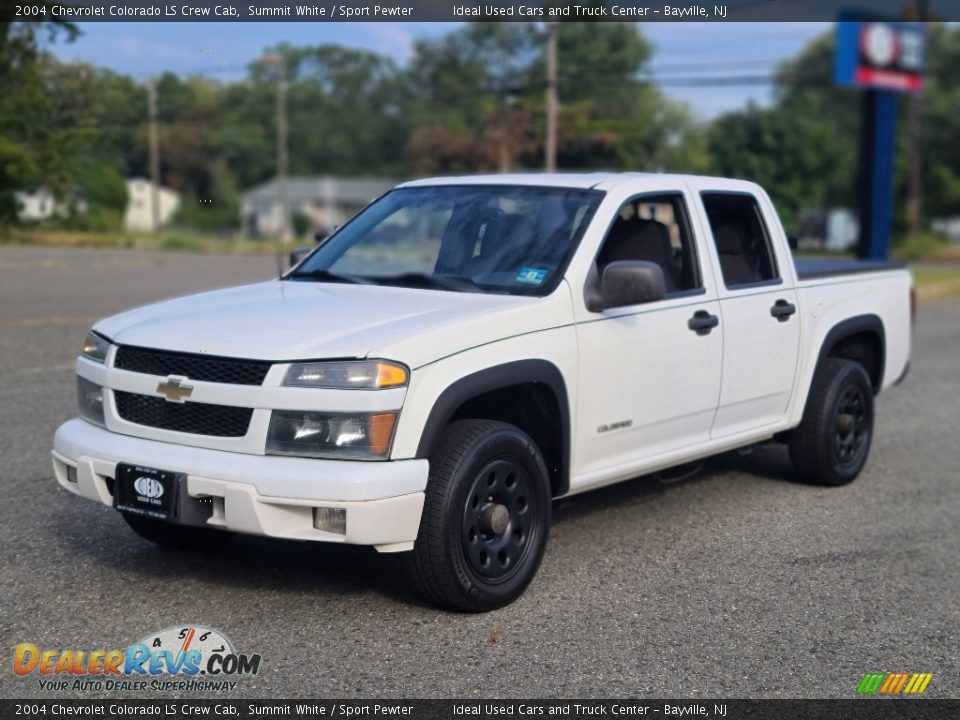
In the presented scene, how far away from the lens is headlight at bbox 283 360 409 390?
4664 millimetres

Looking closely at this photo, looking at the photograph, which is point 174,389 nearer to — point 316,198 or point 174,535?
point 174,535

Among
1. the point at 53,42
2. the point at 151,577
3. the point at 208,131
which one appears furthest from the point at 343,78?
the point at 151,577

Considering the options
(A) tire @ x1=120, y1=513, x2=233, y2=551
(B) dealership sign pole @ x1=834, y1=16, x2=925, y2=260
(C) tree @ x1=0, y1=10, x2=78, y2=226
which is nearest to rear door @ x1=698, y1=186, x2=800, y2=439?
(A) tire @ x1=120, y1=513, x2=233, y2=551

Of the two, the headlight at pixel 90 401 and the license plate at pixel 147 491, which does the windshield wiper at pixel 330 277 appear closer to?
the headlight at pixel 90 401

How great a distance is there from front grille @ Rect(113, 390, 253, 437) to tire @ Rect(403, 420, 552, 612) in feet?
2.57

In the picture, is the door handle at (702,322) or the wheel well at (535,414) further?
the door handle at (702,322)

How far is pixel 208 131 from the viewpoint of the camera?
57531 millimetres

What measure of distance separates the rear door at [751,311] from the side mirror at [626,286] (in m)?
1.01

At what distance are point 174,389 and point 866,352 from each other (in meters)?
5.03

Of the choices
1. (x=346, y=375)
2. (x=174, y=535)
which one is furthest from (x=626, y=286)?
(x=174, y=535)

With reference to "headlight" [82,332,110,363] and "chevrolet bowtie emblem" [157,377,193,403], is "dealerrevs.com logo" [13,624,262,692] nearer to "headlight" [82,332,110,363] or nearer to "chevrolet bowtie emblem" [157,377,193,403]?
"chevrolet bowtie emblem" [157,377,193,403]

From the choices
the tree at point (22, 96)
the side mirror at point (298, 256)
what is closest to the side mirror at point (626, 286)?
the side mirror at point (298, 256)

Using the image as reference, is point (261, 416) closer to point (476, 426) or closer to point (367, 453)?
point (367, 453)

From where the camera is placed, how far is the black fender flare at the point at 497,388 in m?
4.80
